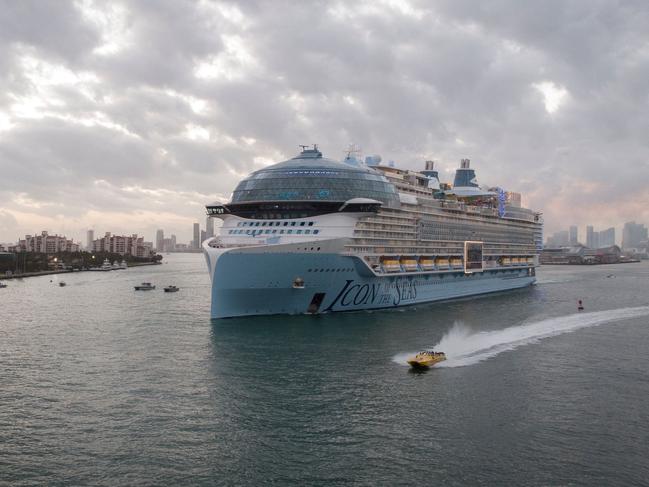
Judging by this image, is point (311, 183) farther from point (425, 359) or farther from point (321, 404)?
point (321, 404)

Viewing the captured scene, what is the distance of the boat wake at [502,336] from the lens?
40.2 meters

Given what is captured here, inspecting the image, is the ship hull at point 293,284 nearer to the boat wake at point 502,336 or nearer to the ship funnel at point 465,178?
the boat wake at point 502,336

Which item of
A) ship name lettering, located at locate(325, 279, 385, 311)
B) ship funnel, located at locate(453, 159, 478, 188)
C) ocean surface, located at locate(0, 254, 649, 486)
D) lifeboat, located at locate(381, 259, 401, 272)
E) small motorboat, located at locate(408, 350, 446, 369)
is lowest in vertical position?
ocean surface, located at locate(0, 254, 649, 486)

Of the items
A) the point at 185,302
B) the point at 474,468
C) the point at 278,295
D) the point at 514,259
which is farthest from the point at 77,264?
the point at 474,468

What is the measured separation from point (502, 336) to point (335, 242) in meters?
17.0

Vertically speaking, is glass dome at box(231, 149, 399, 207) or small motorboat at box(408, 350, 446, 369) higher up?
glass dome at box(231, 149, 399, 207)

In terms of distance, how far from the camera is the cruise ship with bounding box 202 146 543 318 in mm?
51344

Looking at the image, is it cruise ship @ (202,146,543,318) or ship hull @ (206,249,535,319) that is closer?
ship hull @ (206,249,535,319)

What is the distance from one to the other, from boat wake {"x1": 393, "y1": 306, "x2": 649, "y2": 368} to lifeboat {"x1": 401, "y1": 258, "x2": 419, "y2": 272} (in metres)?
11.6

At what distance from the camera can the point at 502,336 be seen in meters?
48.6

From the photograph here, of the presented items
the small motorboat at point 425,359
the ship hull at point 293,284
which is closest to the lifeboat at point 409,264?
the ship hull at point 293,284

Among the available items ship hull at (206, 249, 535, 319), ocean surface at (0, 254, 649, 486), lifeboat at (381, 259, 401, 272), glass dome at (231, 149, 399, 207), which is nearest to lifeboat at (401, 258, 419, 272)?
lifeboat at (381, 259, 401, 272)

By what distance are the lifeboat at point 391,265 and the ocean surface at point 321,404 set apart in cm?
913

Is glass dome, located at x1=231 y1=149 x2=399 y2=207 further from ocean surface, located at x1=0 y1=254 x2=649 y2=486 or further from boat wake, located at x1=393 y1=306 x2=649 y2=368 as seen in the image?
boat wake, located at x1=393 y1=306 x2=649 y2=368
